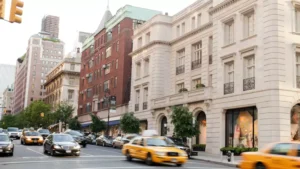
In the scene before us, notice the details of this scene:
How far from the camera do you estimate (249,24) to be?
3184 cm

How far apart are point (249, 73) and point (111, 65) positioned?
3403cm

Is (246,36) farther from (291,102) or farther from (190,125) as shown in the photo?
(190,125)

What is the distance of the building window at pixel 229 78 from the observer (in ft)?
106

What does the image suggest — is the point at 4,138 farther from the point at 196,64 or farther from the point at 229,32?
the point at 196,64

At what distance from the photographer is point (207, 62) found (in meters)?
38.7

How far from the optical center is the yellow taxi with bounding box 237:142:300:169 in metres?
13.4

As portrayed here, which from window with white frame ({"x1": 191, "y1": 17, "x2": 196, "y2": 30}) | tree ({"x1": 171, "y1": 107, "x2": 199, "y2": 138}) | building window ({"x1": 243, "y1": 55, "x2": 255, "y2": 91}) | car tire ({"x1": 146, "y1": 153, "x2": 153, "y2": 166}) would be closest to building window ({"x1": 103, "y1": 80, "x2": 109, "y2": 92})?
window with white frame ({"x1": 191, "y1": 17, "x2": 196, "y2": 30})

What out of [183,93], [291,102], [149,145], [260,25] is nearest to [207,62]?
[183,93]

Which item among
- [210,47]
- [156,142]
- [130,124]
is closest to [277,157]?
[156,142]

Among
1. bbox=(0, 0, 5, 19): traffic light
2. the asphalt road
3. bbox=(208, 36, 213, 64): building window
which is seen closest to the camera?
bbox=(0, 0, 5, 19): traffic light

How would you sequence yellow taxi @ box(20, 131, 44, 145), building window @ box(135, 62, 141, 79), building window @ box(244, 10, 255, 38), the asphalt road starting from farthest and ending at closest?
building window @ box(135, 62, 141, 79)
yellow taxi @ box(20, 131, 44, 145)
building window @ box(244, 10, 255, 38)
the asphalt road

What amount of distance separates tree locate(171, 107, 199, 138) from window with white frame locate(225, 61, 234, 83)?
174 inches

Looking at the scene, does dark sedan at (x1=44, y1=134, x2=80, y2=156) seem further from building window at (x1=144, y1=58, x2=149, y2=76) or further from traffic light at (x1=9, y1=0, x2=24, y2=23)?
building window at (x1=144, y1=58, x2=149, y2=76)

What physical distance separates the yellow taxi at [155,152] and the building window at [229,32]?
15134mm
